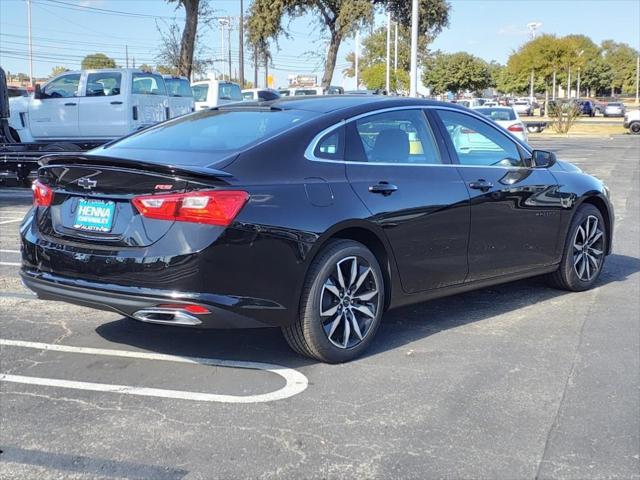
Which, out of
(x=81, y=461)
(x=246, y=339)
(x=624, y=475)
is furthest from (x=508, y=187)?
(x=81, y=461)

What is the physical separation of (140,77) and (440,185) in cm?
1201

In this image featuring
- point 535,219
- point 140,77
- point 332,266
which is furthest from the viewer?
point 140,77

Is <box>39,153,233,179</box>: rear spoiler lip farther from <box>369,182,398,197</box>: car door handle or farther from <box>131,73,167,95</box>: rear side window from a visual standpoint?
<box>131,73,167,95</box>: rear side window

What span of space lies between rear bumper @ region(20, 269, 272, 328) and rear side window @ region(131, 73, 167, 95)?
12.1 m

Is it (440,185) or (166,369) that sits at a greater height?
(440,185)

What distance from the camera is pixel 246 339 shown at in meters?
5.19

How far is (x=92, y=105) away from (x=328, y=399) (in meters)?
13.0

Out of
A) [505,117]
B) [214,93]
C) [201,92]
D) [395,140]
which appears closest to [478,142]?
[395,140]

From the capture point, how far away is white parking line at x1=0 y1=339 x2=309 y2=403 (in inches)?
163

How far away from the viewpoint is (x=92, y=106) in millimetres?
15609

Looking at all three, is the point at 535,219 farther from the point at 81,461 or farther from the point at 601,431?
the point at 81,461

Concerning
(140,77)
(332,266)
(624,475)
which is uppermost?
(140,77)

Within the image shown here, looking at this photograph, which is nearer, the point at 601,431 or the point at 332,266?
the point at 601,431

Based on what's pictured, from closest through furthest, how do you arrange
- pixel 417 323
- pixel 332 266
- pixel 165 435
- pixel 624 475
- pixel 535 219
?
pixel 624 475, pixel 165 435, pixel 332 266, pixel 417 323, pixel 535 219
